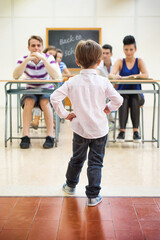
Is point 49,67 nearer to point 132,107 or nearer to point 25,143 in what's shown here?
point 25,143

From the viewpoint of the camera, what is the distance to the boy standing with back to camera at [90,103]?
5.70 feet

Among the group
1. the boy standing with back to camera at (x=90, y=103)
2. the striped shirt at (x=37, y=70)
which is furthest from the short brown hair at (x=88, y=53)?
the striped shirt at (x=37, y=70)

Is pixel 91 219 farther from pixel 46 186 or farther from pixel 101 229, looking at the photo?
pixel 46 186

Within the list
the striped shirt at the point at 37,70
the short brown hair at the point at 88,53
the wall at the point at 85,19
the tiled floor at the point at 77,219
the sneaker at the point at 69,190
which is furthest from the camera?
the wall at the point at 85,19

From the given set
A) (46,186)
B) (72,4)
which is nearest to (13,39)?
(72,4)

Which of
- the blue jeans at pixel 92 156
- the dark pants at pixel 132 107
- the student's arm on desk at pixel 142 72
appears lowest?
the blue jeans at pixel 92 156

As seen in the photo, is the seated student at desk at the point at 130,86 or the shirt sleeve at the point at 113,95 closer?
the shirt sleeve at the point at 113,95

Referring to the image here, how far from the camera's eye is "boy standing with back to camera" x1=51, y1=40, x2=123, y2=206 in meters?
1.74

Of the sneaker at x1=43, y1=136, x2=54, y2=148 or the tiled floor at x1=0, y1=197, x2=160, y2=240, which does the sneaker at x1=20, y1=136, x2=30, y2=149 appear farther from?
the tiled floor at x1=0, y1=197, x2=160, y2=240

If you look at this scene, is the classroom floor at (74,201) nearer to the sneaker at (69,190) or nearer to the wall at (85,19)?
the sneaker at (69,190)

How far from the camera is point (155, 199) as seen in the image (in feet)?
6.26

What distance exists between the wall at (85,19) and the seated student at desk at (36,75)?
11.2ft

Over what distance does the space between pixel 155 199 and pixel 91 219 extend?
47 cm

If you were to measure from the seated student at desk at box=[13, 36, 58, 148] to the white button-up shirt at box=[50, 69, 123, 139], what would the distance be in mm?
1529
